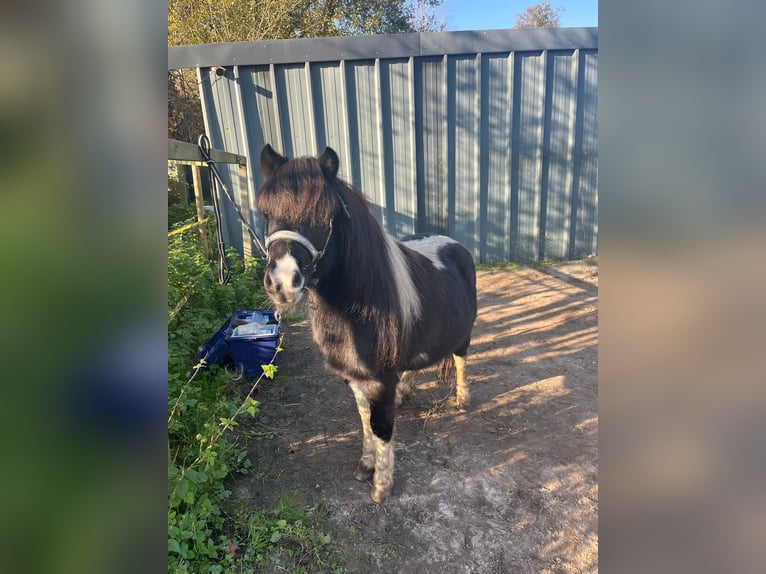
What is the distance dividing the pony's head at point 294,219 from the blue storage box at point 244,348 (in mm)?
1854

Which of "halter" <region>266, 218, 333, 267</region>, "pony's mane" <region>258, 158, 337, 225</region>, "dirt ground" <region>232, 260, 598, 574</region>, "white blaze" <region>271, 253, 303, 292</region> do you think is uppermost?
"pony's mane" <region>258, 158, 337, 225</region>

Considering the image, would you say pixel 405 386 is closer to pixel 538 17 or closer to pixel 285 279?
pixel 285 279

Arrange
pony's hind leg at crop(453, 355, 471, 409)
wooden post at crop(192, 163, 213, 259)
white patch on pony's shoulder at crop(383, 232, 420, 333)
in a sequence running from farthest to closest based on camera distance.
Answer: wooden post at crop(192, 163, 213, 259) < pony's hind leg at crop(453, 355, 471, 409) < white patch on pony's shoulder at crop(383, 232, 420, 333)

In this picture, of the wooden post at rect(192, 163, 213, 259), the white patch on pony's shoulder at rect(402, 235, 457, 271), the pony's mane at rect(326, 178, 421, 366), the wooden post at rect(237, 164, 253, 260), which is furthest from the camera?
the wooden post at rect(237, 164, 253, 260)

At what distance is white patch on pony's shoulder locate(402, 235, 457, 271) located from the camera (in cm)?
308

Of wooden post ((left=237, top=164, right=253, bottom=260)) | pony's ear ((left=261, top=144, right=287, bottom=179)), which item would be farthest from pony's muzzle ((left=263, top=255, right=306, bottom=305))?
wooden post ((left=237, top=164, right=253, bottom=260))

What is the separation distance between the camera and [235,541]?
2113 mm

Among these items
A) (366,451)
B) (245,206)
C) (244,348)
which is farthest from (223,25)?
(366,451)

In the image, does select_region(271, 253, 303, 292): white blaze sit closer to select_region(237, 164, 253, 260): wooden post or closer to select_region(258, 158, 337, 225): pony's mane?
select_region(258, 158, 337, 225): pony's mane

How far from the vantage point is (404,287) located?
240 cm

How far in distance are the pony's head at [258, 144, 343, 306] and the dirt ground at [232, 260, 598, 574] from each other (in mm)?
1374
